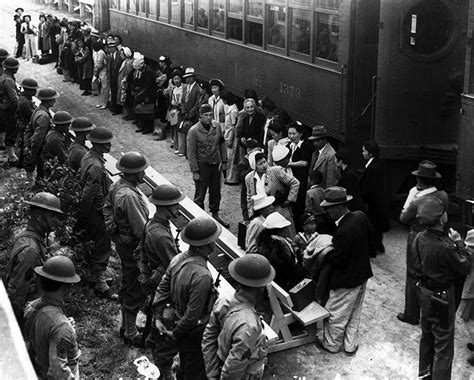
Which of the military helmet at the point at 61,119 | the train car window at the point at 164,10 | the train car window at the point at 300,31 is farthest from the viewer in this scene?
the train car window at the point at 164,10

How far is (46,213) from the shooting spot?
234 inches

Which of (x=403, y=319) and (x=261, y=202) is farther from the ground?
(x=261, y=202)

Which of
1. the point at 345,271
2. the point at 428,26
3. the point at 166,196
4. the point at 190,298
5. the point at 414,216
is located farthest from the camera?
the point at 428,26

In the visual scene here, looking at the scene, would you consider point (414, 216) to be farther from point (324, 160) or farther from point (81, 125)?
point (81, 125)

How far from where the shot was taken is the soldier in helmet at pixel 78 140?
27.8 feet

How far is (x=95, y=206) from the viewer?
7930 mm

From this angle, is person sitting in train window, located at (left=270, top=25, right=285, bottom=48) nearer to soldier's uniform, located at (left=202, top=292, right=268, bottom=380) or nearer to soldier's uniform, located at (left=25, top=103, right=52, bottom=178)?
soldier's uniform, located at (left=25, top=103, right=52, bottom=178)

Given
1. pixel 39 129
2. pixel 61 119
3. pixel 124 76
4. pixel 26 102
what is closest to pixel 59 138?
pixel 61 119

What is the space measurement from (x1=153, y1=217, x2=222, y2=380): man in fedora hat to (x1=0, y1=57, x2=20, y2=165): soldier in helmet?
7.77 m

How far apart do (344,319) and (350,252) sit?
647 mm

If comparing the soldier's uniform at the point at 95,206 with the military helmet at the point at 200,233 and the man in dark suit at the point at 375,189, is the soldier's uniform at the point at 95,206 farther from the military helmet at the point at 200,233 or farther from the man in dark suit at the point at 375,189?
the man in dark suit at the point at 375,189

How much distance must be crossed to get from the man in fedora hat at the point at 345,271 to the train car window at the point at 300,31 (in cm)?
488

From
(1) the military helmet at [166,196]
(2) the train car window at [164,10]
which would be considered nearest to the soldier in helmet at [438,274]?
(1) the military helmet at [166,196]

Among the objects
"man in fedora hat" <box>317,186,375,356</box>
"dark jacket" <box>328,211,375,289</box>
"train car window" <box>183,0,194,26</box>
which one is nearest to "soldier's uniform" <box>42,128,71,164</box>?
"man in fedora hat" <box>317,186,375,356</box>
